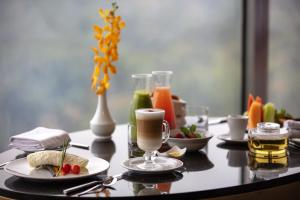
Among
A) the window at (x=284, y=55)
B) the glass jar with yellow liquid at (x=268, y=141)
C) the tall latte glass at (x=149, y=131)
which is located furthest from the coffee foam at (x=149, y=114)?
the window at (x=284, y=55)

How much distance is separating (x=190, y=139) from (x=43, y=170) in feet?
2.08

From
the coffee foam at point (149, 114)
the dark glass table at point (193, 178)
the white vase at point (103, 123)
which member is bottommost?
the dark glass table at point (193, 178)

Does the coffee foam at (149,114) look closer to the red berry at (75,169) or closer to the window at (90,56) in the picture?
the red berry at (75,169)

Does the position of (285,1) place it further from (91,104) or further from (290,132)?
(290,132)

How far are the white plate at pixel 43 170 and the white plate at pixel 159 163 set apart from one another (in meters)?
0.08

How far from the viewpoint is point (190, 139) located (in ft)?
7.09

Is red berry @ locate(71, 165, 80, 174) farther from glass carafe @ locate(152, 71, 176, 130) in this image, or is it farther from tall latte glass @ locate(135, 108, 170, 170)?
glass carafe @ locate(152, 71, 176, 130)

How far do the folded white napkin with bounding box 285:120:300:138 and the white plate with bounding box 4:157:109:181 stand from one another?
0.89 meters

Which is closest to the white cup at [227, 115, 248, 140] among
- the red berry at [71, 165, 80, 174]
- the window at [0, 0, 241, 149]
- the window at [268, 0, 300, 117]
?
the red berry at [71, 165, 80, 174]

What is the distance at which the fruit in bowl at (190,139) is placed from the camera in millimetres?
2168

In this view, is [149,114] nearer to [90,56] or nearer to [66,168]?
[66,168]

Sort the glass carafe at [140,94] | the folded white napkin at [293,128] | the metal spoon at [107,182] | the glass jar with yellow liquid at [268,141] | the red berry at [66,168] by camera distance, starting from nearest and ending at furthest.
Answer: the metal spoon at [107,182], the red berry at [66,168], the glass jar with yellow liquid at [268,141], the glass carafe at [140,94], the folded white napkin at [293,128]

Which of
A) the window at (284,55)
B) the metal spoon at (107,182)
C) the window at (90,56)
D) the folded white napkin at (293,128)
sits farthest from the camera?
the window at (284,55)

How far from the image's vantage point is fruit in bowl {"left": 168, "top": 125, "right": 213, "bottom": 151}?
7.11 ft
